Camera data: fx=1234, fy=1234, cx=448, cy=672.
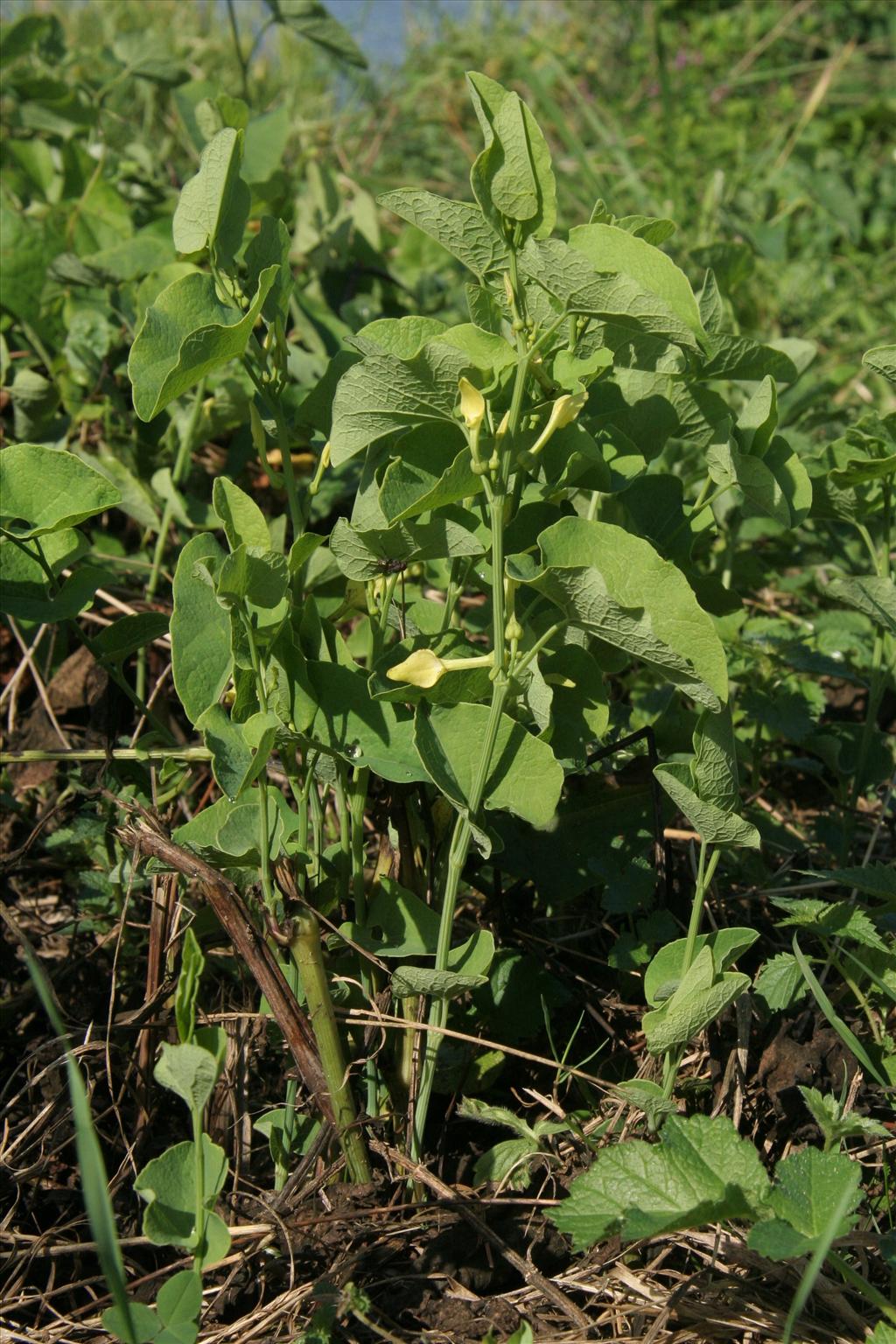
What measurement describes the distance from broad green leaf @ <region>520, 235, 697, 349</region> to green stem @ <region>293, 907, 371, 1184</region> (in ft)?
1.67

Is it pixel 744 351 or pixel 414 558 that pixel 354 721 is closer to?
pixel 414 558

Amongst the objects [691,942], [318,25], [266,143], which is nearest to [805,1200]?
[691,942]

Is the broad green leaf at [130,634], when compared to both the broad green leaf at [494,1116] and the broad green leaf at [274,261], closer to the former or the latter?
the broad green leaf at [274,261]

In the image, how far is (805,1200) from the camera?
2.89 ft

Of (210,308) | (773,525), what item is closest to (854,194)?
(773,525)

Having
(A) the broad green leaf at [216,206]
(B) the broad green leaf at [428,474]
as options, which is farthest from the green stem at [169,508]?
(B) the broad green leaf at [428,474]

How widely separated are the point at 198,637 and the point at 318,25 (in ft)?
4.30

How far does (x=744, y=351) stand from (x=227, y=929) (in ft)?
2.12

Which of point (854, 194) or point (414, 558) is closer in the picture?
point (414, 558)

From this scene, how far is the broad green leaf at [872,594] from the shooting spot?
46.3 inches

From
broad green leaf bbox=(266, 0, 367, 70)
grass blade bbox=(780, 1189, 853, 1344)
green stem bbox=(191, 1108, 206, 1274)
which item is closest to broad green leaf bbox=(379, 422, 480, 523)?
green stem bbox=(191, 1108, 206, 1274)

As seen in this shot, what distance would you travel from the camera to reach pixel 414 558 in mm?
1019

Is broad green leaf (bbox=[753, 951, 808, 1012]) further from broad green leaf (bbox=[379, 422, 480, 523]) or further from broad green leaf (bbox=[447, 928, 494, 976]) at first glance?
broad green leaf (bbox=[379, 422, 480, 523])

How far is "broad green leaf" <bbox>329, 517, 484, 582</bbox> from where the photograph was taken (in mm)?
986
